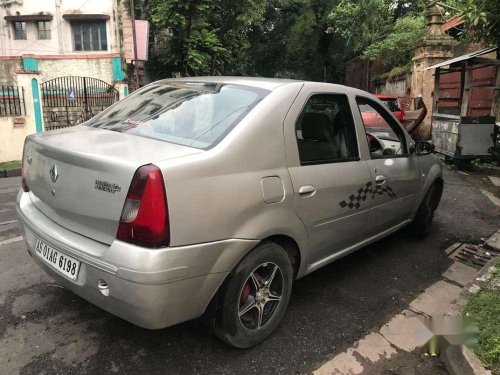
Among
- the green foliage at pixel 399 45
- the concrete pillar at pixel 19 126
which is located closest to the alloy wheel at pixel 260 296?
the concrete pillar at pixel 19 126

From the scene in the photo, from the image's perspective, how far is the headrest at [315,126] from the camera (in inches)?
118

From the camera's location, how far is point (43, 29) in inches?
A: 938

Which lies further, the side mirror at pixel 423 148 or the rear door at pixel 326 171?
the side mirror at pixel 423 148

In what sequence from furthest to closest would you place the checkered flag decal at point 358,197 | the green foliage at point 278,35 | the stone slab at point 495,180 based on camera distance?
the green foliage at point 278,35 → the stone slab at point 495,180 → the checkered flag decal at point 358,197

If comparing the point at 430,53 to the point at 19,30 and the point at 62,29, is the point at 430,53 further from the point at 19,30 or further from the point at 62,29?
the point at 19,30

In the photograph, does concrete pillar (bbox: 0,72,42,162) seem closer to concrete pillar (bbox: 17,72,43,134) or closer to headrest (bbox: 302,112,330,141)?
concrete pillar (bbox: 17,72,43,134)

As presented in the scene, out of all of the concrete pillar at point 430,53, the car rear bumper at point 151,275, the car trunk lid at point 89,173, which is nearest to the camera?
the car rear bumper at point 151,275

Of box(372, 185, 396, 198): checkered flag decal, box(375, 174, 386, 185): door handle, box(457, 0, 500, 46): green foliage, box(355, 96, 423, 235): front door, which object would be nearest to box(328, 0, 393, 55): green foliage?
box(457, 0, 500, 46): green foliage

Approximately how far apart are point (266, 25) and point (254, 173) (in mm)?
28973

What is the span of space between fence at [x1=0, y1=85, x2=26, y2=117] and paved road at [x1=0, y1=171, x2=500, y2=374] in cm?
751

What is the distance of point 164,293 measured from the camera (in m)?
2.14

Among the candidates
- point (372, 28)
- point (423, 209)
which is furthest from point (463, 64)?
point (372, 28)

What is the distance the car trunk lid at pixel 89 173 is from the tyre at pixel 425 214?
122 inches

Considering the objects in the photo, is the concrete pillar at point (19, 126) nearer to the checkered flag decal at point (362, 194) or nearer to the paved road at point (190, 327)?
the paved road at point (190, 327)
